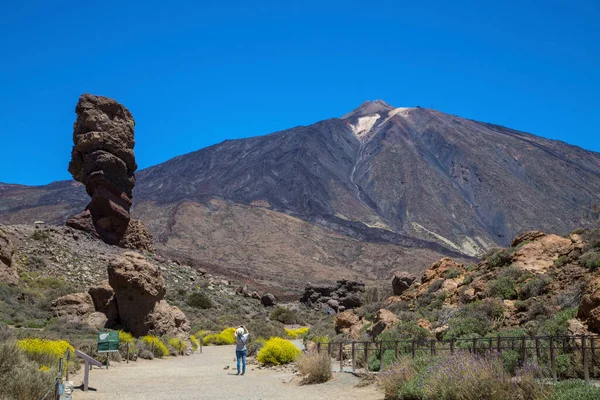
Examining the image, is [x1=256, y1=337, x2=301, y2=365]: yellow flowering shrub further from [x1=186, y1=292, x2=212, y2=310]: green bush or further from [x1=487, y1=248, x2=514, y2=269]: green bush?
[x1=186, y1=292, x2=212, y2=310]: green bush

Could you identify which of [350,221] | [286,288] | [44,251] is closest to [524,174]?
[350,221]

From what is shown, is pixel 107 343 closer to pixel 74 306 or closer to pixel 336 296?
pixel 74 306

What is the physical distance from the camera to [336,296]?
49875 millimetres

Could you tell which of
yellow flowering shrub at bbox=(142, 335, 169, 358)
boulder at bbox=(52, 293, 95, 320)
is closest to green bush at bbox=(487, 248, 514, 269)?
yellow flowering shrub at bbox=(142, 335, 169, 358)

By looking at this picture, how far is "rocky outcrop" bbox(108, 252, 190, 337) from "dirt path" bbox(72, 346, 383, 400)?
4656 mm

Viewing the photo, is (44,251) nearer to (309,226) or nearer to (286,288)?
(286,288)

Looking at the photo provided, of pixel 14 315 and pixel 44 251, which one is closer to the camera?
pixel 14 315

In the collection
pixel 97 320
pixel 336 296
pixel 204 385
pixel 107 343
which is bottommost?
pixel 204 385

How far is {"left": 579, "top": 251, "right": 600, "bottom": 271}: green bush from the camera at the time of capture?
14852mm

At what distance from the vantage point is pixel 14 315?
879 inches

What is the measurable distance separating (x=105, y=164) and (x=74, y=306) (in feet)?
54.5

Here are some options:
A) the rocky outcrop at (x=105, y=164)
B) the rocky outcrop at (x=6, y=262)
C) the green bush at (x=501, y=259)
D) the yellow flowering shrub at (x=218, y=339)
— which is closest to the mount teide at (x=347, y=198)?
the rocky outcrop at (x=105, y=164)

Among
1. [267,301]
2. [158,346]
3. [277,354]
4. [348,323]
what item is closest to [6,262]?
[158,346]

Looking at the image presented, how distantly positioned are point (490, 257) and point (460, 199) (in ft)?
410
